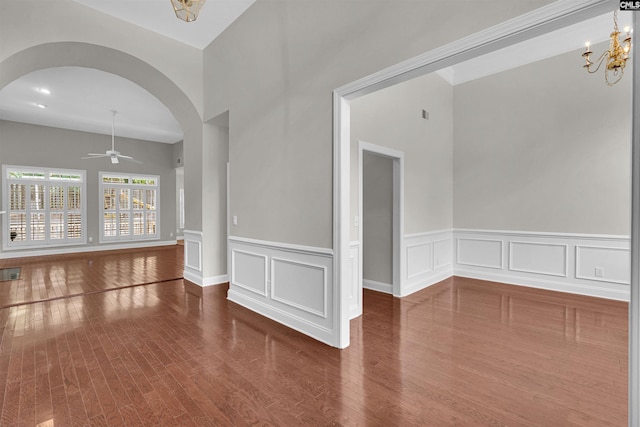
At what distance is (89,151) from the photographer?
903 cm

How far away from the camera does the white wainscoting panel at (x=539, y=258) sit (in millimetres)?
4688

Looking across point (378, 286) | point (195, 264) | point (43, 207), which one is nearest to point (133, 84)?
point (195, 264)

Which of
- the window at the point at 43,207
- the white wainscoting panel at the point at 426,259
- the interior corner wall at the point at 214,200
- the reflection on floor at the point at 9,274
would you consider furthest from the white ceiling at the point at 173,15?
the window at the point at 43,207

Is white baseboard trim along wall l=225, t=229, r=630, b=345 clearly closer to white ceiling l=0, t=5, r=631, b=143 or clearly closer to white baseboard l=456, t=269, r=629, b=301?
white baseboard l=456, t=269, r=629, b=301

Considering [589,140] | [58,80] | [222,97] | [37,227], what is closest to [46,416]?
[222,97]

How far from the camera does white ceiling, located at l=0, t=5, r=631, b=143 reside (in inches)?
161

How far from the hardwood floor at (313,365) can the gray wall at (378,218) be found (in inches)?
26.4

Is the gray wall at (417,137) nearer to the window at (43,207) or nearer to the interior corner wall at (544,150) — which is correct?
the interior corner wall at (544,150)

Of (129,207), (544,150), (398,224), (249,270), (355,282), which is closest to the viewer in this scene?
(355,282)

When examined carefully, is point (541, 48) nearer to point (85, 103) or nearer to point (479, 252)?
point (479, 252)

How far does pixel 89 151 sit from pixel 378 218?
9161mm

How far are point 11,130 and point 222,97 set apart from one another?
739cm

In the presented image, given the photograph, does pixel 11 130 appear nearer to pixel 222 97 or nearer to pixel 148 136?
pixel 148 136

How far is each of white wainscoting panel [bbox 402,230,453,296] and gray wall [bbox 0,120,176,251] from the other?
9.18 metres
